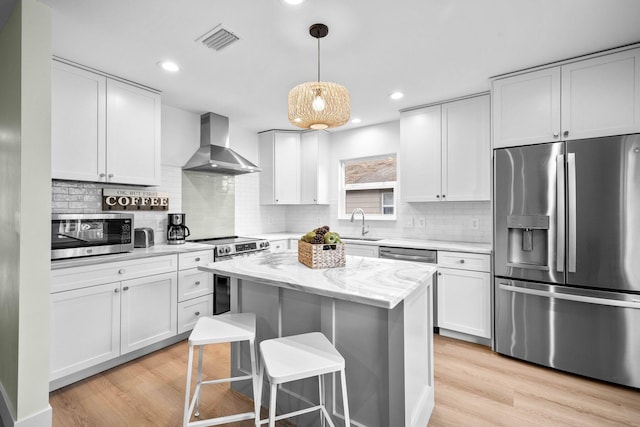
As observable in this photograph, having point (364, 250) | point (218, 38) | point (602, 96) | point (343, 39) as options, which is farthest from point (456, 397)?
point (218, 38)

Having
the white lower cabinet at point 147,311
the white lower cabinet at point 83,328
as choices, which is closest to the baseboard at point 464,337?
the white lower cabinet at point 147,311

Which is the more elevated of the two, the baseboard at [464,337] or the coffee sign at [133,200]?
the coffee sign at [133,200]

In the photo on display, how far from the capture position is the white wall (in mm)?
1735

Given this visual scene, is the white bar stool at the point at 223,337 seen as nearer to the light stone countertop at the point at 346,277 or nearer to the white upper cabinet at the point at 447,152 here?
the light stone countertop at the point at 346,277

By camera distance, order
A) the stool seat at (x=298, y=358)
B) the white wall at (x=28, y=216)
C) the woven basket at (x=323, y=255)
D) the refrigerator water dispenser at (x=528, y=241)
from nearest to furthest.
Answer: the stool seat at (x=298, y=358) < the white wall at (x=28, y=216) < the woven basket at (x=323, y=255) < the refrigerator water dispenser at (x=528, y=241)

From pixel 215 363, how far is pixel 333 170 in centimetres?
305

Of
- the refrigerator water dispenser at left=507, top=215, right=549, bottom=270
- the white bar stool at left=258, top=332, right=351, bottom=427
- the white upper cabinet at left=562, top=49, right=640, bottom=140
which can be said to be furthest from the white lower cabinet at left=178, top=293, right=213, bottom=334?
the white upper cabinet at left=562, top=49, right=640, bottom=140

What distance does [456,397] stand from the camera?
7.00ft

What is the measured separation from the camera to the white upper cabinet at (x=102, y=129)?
2480 millimetres

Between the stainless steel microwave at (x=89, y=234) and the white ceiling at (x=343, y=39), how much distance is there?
128cm

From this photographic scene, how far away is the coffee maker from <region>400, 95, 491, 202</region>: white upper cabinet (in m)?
2.58

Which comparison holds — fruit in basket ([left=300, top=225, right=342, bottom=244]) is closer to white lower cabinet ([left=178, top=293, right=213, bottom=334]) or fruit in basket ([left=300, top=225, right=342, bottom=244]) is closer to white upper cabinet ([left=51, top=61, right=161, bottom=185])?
white lower cabinet ([left=178, top=293, right=213, bottom=334])

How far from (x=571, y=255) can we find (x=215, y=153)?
361 cm

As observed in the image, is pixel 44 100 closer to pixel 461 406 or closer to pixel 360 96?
pixel 360 96
